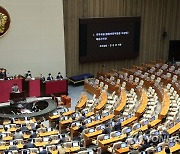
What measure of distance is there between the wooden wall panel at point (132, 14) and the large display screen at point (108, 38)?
45 centimetres

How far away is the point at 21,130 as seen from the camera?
14.3m

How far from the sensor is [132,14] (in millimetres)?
25828

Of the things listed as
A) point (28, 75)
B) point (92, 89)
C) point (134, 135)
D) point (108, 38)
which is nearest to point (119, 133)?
point (134, 135)

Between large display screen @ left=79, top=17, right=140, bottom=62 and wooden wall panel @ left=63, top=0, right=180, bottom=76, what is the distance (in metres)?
0.45

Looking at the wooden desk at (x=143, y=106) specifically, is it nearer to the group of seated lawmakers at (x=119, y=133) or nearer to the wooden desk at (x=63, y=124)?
the group of seated lawmakers at (x=119, y=133)

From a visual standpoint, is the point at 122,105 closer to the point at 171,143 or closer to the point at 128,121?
the point at 128,121

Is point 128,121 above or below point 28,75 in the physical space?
below

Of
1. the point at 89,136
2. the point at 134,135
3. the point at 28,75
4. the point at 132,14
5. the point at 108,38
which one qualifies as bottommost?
the point at 89,136

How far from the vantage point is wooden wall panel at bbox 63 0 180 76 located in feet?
78.7

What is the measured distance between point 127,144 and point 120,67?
554 inches

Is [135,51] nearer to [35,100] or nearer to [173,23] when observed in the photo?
[173,23]

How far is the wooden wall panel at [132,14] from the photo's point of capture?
24.0m

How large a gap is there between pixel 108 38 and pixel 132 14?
8.41 feet

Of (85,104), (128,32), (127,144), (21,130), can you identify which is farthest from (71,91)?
(127,144)
